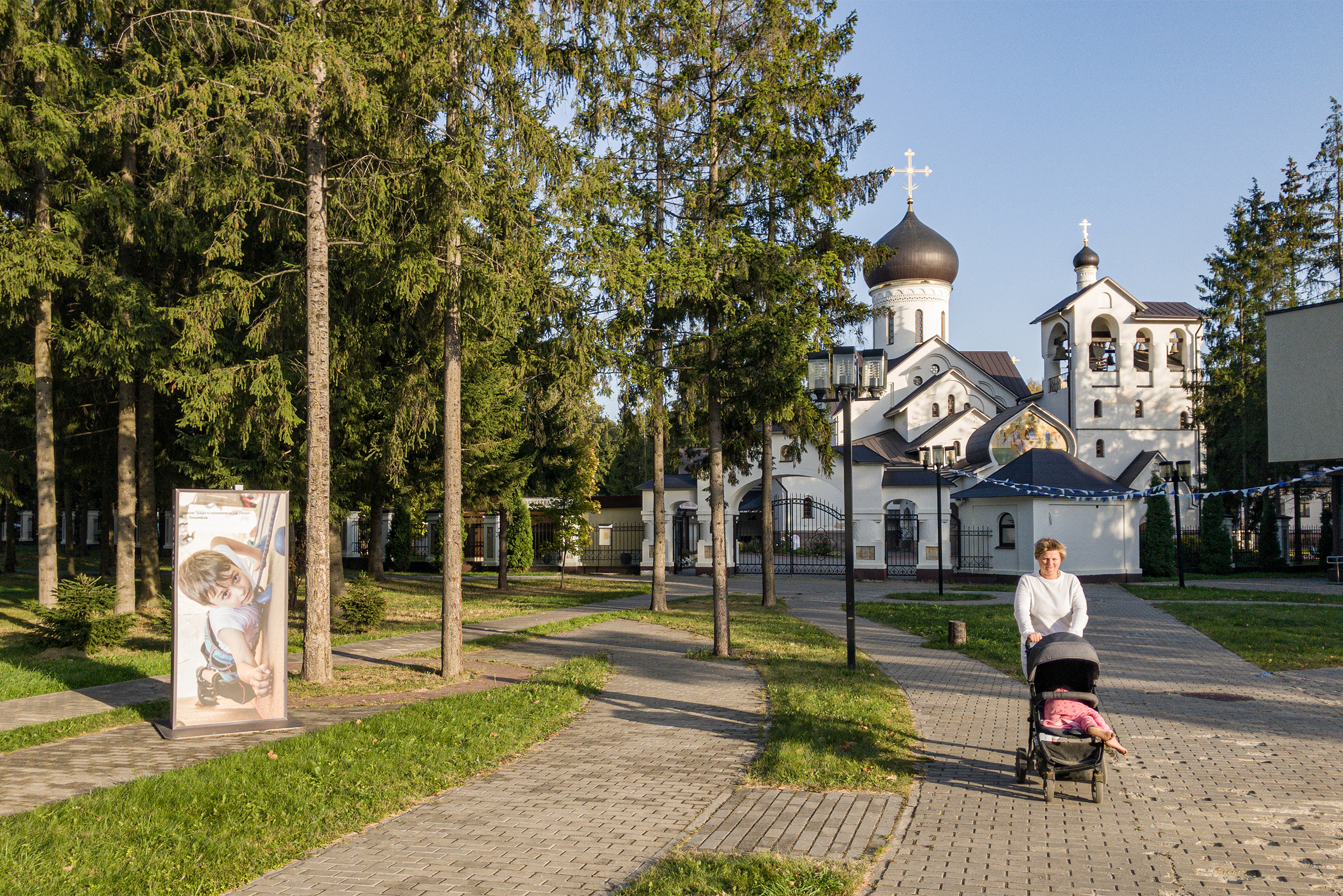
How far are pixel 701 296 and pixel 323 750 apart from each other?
766 cm

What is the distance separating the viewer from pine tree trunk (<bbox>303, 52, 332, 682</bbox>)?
11.2m

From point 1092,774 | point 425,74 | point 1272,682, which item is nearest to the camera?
point 1092,774

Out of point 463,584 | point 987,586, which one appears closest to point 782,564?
point 987,586

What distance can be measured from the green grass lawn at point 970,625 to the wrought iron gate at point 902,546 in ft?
38.9

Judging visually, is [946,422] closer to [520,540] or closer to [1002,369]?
[1002,369]

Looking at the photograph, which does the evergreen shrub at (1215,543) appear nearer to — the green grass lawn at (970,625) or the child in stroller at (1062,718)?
the green grass lawn at (970,625)

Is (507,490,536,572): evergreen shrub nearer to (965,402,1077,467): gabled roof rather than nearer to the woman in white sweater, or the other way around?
(965,402,1077,467): gabled roof

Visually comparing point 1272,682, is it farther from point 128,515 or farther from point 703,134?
point 128,515

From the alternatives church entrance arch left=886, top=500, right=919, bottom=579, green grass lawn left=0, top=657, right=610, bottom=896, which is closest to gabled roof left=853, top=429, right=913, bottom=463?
church entrance arch left=886, top=500, right=919, bottom=579

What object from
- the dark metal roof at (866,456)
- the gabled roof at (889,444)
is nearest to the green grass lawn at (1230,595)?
→ the dark metal roof at (866,456)

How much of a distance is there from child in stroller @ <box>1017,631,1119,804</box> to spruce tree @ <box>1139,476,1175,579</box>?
94.5ft

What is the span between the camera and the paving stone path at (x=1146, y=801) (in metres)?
5.16

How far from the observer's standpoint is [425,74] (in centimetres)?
1073

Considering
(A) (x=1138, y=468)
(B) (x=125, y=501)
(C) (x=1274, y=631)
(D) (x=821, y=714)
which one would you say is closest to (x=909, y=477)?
(A) (x=1138, y=468)
